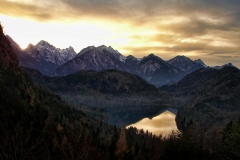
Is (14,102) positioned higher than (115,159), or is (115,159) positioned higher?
(14,102)

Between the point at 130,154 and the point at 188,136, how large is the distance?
5556cm

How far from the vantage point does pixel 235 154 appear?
50.1m

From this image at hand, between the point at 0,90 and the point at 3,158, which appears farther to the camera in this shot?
the point at 0,90

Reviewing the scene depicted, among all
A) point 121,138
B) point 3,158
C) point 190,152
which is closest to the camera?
point 3,158

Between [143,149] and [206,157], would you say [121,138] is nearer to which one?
[143,149]

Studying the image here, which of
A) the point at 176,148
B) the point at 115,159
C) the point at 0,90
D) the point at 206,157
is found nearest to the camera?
the point at 176,148

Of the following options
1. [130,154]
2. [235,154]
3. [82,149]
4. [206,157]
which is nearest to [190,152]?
[206,157]

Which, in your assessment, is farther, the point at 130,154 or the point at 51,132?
the point at 51,132

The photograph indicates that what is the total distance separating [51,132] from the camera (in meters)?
152

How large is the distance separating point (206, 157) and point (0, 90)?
15333 centimetres

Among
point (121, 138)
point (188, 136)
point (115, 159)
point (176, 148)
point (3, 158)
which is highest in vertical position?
point (3, 158)

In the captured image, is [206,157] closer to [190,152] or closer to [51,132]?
[190,152]

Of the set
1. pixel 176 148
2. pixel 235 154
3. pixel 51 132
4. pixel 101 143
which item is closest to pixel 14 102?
pixel 51 132

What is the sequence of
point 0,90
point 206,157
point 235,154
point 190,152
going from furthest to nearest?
1. point 0,90
2. point 206,157
3. point 190,152
4. point 235,154
